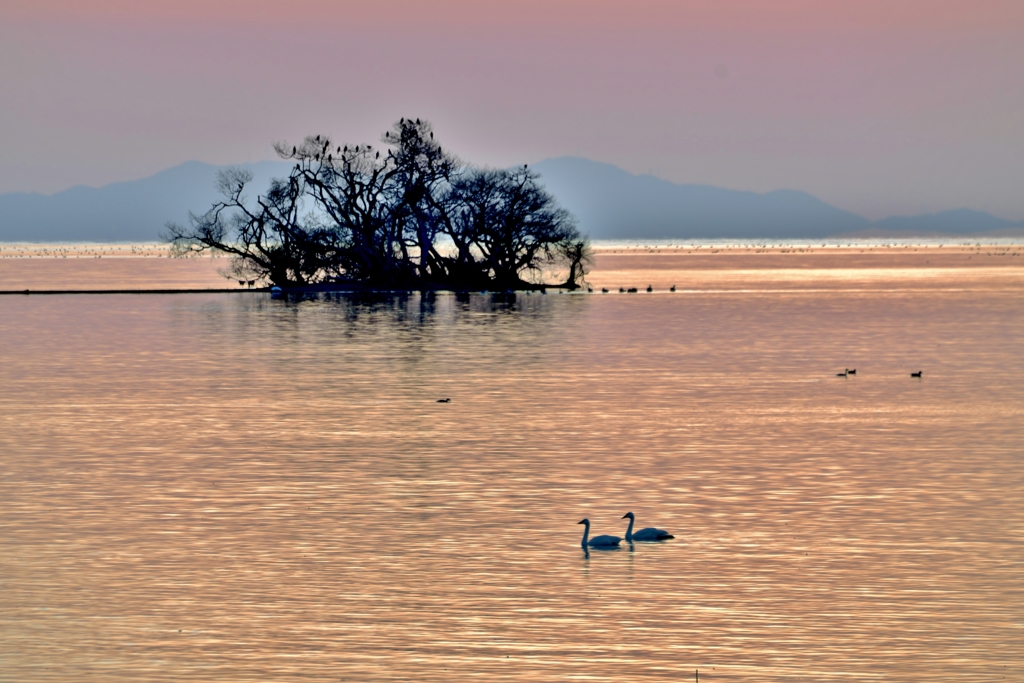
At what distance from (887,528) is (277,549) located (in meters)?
7.86

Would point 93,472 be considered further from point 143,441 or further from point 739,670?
point 739,670

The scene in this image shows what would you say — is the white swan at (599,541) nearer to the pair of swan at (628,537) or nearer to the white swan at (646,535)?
the pair of swan at (628,537)

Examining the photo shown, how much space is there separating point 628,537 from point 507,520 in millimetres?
2236

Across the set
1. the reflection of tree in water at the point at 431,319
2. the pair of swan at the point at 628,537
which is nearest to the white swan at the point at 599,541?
→ the pair of swan at the point at 628,537

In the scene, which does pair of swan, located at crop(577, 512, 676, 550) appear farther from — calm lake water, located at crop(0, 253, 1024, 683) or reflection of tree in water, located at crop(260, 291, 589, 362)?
reflection of tree in water, located at crop(260, 291, 589, 362)

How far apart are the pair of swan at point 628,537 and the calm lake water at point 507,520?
163 millimetres

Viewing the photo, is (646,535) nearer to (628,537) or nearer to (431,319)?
(628,537)

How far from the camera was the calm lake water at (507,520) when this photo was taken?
42.4 feet

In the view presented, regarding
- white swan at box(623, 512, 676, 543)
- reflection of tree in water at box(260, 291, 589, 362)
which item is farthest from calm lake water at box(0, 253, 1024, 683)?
reflection of tree in water at box(260, 291, 589, 362)

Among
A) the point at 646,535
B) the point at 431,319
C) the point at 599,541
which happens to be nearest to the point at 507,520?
the point at 599,541

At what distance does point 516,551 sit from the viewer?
664 inches

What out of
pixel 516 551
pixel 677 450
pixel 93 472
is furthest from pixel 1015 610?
pixel 93 472

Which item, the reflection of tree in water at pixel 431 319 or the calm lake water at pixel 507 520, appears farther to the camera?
Result: the reflection of tree in water at pixel 431 319

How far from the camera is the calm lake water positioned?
509 inches
